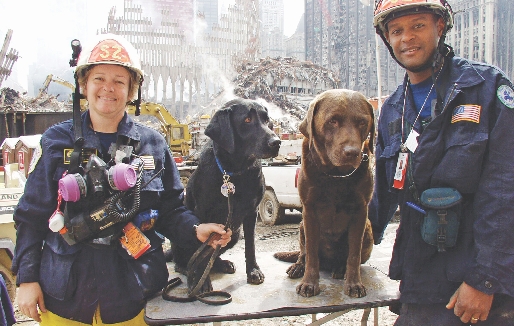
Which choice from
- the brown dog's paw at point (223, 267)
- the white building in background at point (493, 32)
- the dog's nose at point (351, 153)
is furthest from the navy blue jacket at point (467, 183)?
the white building in background at point (493, 32)

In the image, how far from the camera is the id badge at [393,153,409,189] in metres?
2.16

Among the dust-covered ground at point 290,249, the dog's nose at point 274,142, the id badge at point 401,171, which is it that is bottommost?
the dust-covered ground at point 290,249

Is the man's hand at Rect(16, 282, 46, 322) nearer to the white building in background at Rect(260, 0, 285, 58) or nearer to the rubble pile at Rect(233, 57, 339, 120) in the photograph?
the rubble pile at Rect(233, 57, 339, 120)

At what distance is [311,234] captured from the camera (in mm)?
2594

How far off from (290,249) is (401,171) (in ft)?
16.7

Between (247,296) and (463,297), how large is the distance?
50.1 inches

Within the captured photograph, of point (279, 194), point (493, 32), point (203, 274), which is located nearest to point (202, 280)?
point (203, 274)

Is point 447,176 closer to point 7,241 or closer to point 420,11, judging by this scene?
point 420,11

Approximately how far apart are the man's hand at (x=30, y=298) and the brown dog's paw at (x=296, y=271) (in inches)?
64.1

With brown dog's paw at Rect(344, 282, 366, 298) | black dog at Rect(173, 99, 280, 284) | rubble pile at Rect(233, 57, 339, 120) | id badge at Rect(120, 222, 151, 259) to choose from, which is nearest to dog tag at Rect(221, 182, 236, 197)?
black dog at Rect(173, 99, 280, 284)

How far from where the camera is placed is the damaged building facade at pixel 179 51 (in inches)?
2099

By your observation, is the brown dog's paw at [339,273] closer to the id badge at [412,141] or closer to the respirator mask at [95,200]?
the id badge at [412,141]

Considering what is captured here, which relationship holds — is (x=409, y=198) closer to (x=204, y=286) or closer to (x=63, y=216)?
(x=204, y=286)

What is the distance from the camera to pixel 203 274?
8.09ft
